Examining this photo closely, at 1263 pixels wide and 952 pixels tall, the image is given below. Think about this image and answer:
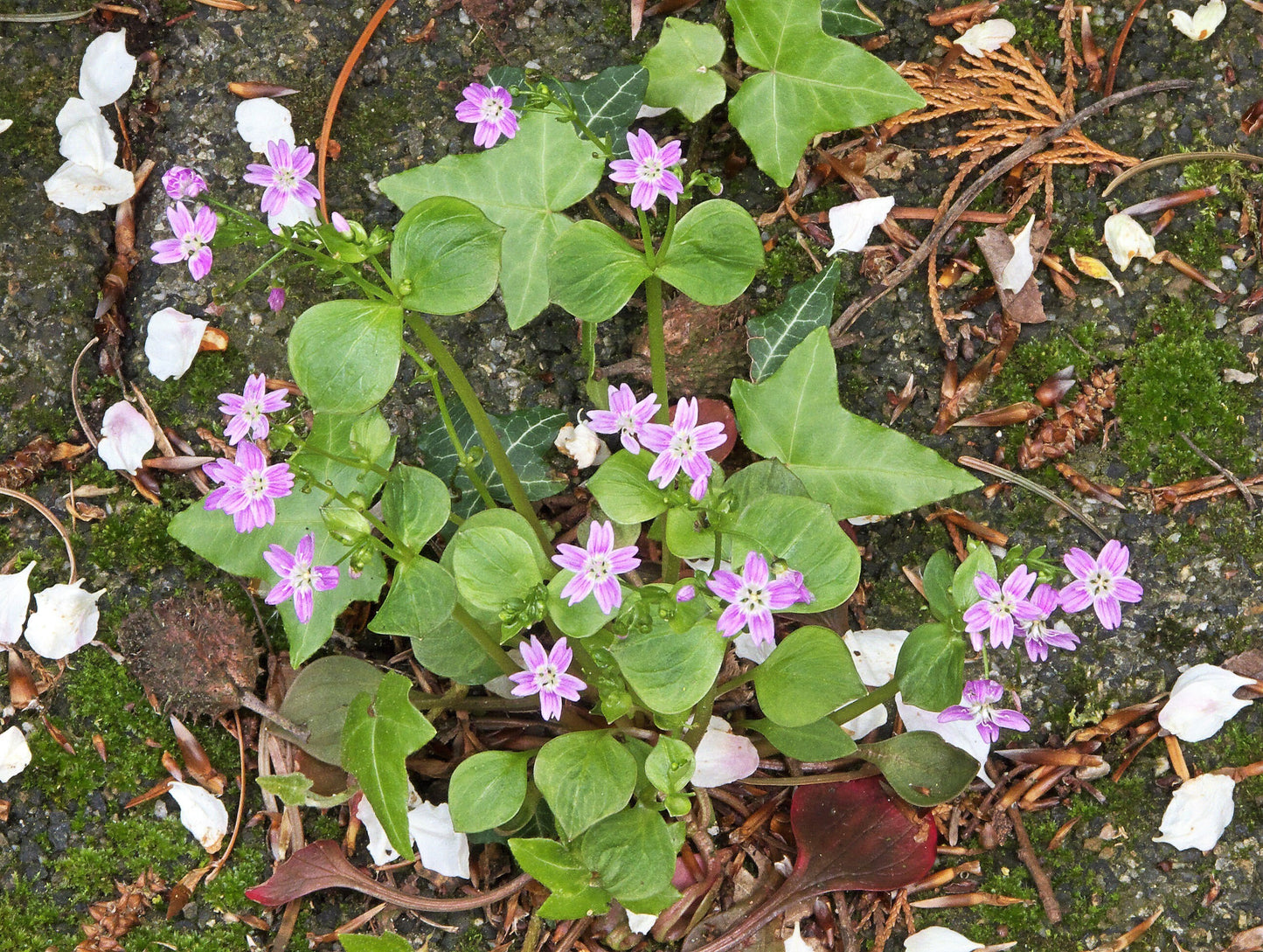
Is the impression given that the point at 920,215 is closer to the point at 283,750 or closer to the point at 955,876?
the point at 955,876

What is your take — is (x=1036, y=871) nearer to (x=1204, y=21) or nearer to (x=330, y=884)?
(x=330, y=884)

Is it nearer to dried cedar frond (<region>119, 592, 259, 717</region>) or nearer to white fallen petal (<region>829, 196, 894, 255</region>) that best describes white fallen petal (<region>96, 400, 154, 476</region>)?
dried cedar frond (<region>119, 592, 259, 717</region>)

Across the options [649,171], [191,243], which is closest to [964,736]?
[649,171]

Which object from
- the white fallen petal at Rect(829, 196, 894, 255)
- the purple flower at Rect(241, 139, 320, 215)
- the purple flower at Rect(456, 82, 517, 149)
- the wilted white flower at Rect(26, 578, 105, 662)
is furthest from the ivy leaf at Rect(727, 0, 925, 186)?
the wilted white flower at Rect(26, 578, 105, 662)

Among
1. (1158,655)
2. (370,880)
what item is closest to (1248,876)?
(1158,655)

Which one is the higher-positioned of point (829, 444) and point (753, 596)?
point (753, 596)

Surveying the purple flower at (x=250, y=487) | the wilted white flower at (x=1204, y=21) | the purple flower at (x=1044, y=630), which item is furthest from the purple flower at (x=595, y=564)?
the wilted white flower at (x=1204, y=21)
